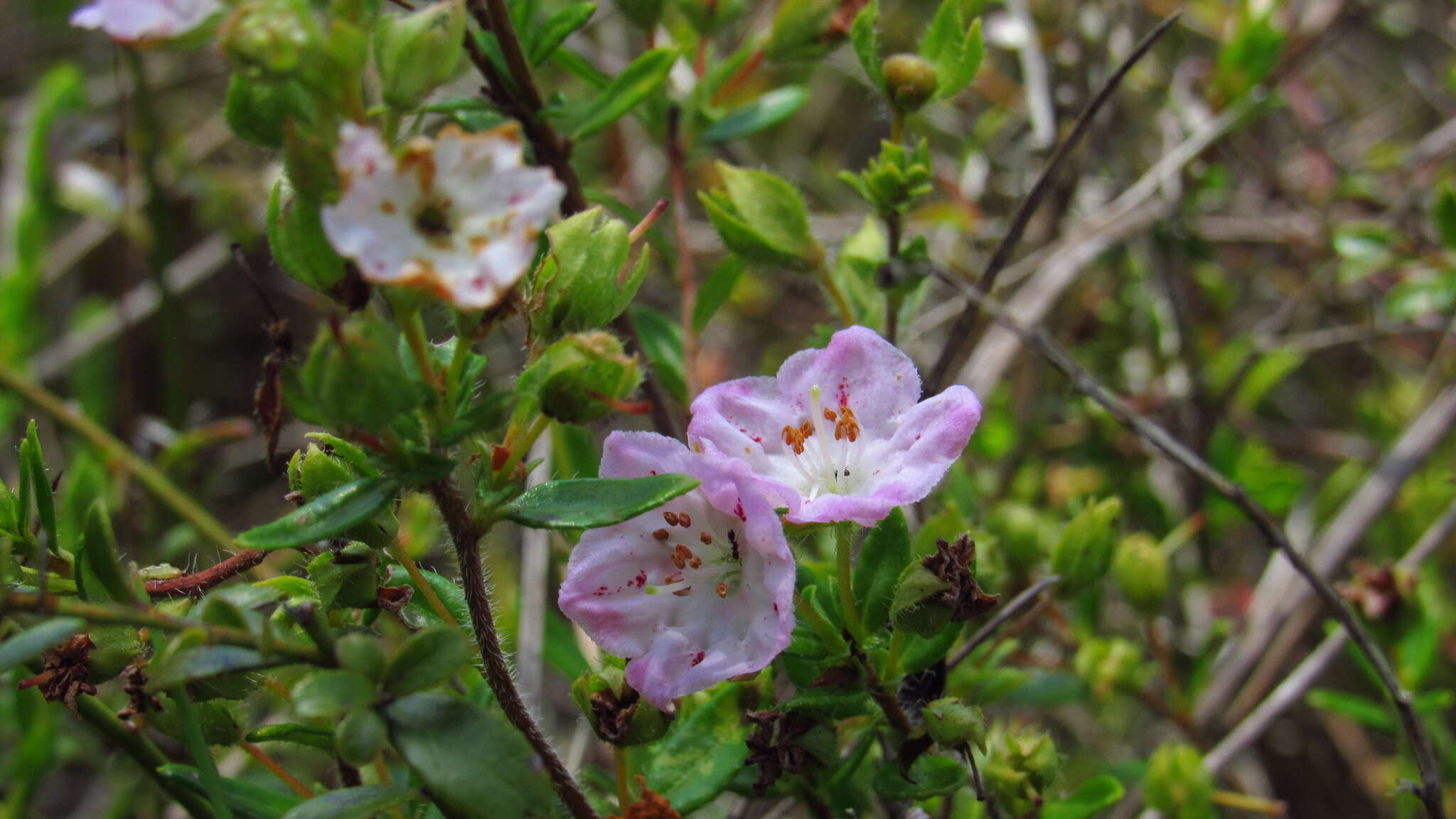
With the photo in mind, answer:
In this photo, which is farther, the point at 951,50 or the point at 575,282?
the point at 951,50

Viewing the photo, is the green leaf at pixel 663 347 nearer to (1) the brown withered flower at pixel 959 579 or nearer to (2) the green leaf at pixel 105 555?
(1) the brown withered flower at pixel 959 579

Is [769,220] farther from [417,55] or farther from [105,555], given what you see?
[105,555]

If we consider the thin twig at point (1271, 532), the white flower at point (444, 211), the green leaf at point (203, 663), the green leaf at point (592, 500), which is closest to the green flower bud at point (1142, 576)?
the thin twig at point (1271, 532)

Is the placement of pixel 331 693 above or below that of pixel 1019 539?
above

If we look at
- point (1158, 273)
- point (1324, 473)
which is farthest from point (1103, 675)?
point (1324, 473)

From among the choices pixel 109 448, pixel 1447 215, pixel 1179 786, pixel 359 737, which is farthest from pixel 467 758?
pixel 1447 215

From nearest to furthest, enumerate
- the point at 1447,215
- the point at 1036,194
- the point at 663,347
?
the point at 1036,194, the point at 663,347, the point at 1447,215
